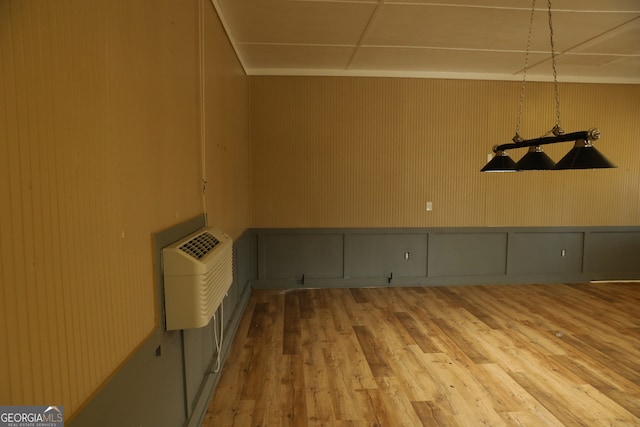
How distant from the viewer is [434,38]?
383 cm

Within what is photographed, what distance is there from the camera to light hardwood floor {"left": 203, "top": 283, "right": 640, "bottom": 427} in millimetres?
2443

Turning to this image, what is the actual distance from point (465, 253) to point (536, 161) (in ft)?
8.94

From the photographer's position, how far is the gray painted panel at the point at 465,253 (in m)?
5.32

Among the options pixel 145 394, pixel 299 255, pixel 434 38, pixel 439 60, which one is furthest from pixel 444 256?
pixel 145 394

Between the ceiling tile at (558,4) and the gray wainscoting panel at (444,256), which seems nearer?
the ceiling tile at (558,4)

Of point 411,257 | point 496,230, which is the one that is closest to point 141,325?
point 411,257

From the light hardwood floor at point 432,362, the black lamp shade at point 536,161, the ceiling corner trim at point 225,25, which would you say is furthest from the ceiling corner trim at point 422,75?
the light hardwood floor at point 432,362

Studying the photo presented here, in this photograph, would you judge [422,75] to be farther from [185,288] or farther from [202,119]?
[185,288]

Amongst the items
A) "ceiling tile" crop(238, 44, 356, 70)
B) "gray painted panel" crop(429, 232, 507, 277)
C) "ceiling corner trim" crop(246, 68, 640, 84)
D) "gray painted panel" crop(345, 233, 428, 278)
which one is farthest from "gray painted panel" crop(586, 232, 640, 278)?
"ceiling tile" crop(238, 44, 356, 70)

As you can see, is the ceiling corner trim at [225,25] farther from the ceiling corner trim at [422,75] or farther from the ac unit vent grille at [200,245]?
the ac unit vent grille at [200,245]

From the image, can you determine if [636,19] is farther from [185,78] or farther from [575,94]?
[185,78]

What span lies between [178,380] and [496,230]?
15.7 feet

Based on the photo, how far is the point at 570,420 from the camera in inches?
93.4

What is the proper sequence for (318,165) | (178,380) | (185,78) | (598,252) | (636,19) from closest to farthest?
(178,380)
(185,78)
(636,19)
(318,165)
(598,252)
